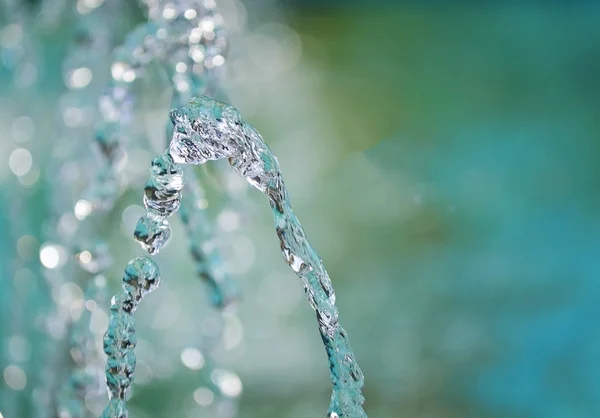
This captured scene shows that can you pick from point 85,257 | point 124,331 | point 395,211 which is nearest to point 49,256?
point 85,257

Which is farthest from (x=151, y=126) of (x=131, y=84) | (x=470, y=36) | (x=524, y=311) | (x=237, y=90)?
(x=470, y=36)

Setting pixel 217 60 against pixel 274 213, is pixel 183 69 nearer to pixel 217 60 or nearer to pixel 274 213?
pixel 217 60

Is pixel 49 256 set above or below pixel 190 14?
below

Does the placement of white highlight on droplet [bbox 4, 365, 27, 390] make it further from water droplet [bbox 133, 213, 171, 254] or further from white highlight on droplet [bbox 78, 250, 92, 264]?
water droplet [bbox 133, 213, 171, 254]

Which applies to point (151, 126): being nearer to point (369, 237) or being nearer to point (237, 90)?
point (369, 237)

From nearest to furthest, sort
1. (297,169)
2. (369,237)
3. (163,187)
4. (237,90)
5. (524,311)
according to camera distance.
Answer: (163,187), (524,311), (369,237), (297,169), (237,90)

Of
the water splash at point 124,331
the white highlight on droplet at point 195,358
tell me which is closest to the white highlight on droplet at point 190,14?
the water splash at point 124,331
